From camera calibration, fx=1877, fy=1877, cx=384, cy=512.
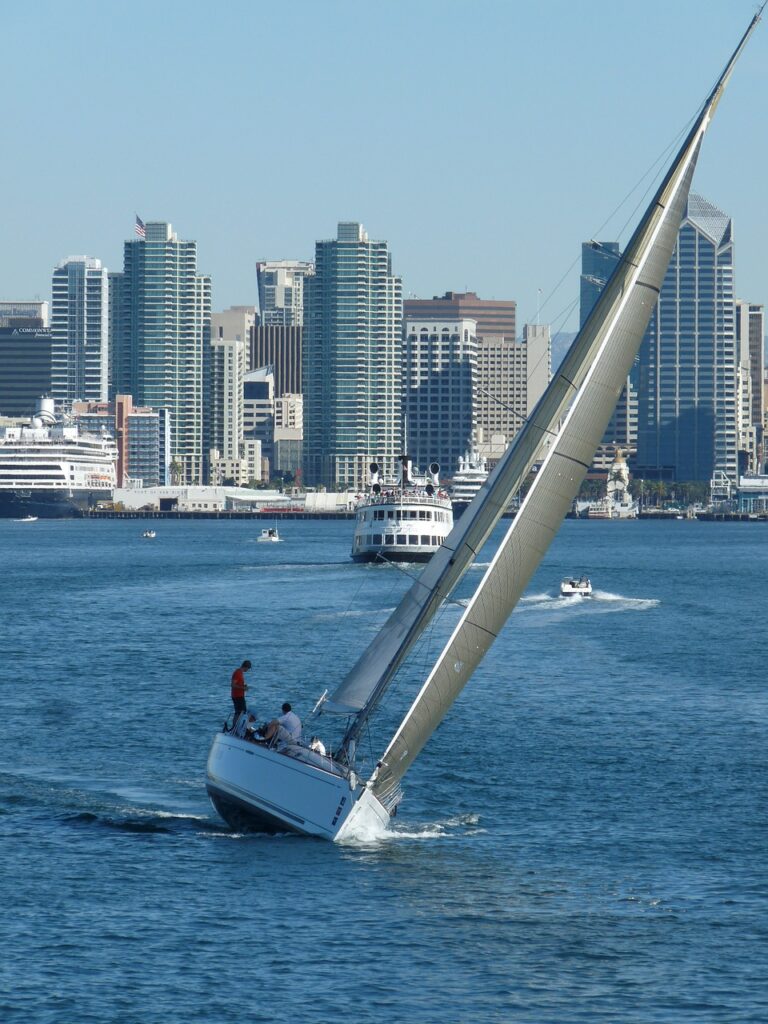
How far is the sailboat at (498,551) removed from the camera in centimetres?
3206

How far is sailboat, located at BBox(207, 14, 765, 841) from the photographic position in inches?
1262

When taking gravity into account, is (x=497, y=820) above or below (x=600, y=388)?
below

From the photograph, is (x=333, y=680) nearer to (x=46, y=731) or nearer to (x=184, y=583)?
(x=46, y=731)

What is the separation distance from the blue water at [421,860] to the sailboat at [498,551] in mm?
910

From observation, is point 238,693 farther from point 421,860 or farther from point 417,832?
point 421,860

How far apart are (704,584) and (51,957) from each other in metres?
92.9

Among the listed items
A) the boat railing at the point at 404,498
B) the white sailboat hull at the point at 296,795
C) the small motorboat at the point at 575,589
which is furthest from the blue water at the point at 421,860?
the boat railing at the point at 404,498

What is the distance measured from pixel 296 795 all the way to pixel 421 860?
8.19ft

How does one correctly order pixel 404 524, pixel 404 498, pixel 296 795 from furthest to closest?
pixel 404 498, pixel 404 524, pixel 296 795

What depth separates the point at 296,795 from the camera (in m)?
33.1

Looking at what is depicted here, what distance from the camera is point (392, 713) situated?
169 ft

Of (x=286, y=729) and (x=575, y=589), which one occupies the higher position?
(x=286, y=729)

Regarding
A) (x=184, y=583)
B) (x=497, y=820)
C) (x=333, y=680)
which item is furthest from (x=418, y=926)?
(x=184, y=583)

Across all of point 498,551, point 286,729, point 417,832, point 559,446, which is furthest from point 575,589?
point 559,446
